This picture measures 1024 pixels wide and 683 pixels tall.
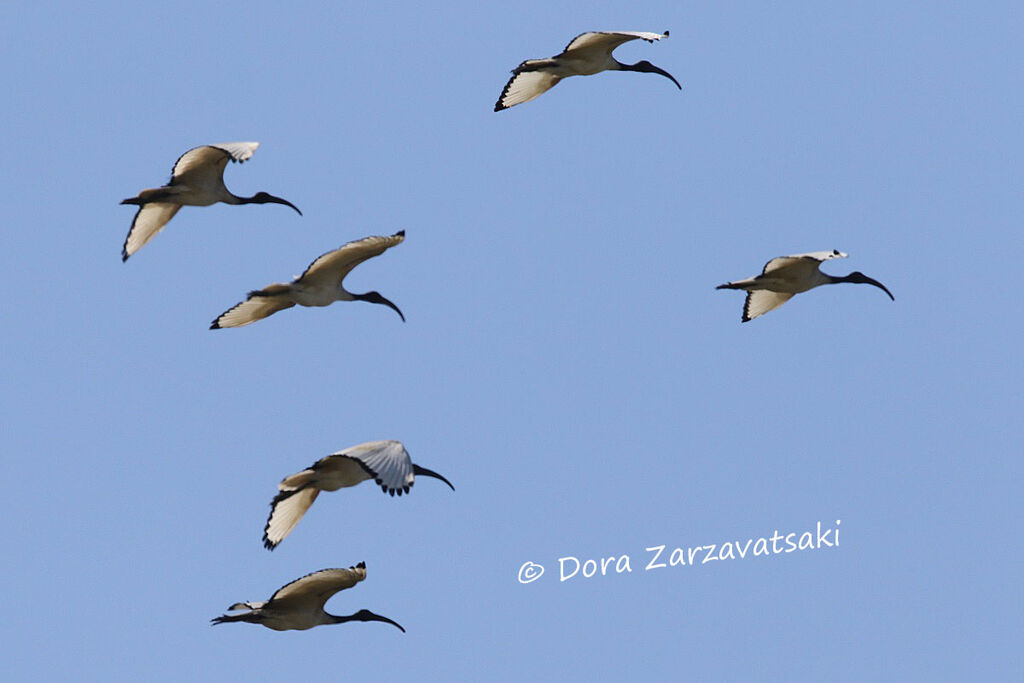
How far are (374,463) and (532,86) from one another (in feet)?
23.8

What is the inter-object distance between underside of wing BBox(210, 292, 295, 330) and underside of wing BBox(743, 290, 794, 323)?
253 inches

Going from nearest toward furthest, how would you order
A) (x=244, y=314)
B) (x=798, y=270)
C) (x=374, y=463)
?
(x=374, y=463) < (x=244, y=314) < (x=798, y=270)

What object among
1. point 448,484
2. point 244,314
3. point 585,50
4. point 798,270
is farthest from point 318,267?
point 798,270

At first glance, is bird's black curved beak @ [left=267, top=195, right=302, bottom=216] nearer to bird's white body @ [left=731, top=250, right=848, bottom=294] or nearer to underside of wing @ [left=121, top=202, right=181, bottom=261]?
underside of wing @ [left=121, top=202, right=181, bottom=261]

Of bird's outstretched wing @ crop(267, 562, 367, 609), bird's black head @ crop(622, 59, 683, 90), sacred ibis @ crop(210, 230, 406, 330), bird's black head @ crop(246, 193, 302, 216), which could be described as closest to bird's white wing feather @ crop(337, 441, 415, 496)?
bird's outstretched wing @ crop(267, 562, 367, 609)

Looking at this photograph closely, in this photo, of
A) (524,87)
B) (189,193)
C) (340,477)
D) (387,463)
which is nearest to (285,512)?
(340,477)

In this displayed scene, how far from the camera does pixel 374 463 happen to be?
19.7 metres

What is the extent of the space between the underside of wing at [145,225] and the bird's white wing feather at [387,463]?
4.76 metres

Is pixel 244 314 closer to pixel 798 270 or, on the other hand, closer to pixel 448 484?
pixel 448 484

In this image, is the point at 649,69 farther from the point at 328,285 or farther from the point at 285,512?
the point at 285,512

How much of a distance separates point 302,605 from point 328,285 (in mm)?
3620

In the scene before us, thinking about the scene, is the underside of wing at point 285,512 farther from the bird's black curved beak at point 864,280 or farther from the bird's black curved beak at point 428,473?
the bird's black curved beak at point 864,280

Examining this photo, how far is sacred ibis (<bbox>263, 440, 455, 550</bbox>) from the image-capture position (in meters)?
19.4

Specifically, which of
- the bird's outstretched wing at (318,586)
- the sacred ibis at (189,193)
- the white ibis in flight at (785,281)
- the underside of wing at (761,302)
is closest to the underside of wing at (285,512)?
the bird's outstretched wing at (318,586)
